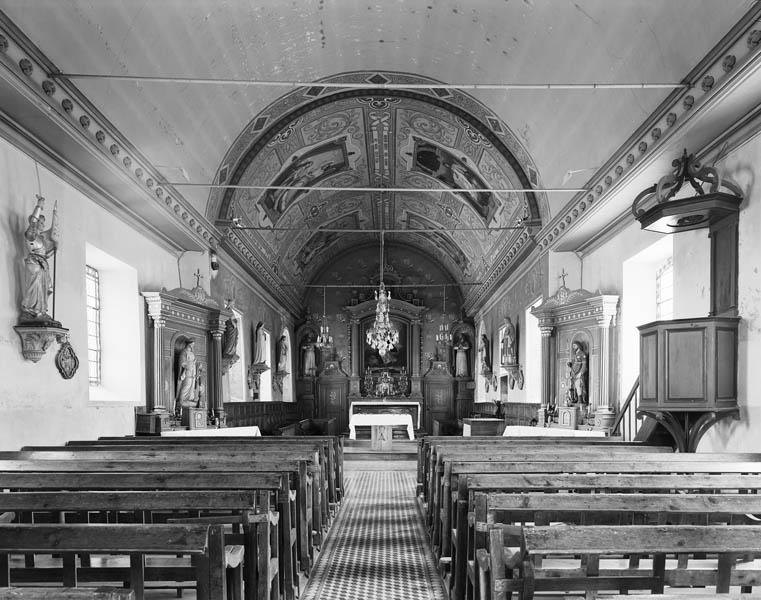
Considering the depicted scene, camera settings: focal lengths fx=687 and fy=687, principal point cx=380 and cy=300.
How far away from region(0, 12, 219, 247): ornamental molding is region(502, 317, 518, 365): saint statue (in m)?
8.81

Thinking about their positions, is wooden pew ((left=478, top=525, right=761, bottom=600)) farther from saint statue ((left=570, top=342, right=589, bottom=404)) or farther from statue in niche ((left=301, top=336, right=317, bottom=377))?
statue in niche ((left=301, top=336, right=317, bottom=377))

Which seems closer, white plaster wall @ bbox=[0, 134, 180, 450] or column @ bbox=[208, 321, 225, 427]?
white plaster wall @ bbox=[0, 134, 180, 450]

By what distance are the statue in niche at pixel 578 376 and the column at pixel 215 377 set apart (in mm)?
6290

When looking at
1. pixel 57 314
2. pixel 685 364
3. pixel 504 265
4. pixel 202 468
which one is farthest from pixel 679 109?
pixel 504 265

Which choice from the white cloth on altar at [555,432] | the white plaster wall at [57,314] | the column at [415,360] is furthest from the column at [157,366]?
the column at [415,360]

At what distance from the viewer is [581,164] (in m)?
10.4

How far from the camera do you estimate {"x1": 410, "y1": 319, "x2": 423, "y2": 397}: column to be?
946 inches

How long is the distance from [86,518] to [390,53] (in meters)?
8.84

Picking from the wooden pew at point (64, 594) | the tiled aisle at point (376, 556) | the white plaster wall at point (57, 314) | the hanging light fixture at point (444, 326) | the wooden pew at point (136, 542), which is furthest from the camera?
the hanging light fixture at point (444, 326)

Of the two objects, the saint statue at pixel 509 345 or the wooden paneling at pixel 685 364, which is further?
the saint statue at pixel 509 345

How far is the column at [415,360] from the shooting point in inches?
946

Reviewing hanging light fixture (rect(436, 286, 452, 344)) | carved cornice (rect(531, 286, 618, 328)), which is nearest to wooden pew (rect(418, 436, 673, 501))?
carved cornice (rect(531, 286, 618, 328))

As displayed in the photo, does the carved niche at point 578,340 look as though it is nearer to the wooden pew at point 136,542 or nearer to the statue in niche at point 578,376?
the statue in niche at point 578,376

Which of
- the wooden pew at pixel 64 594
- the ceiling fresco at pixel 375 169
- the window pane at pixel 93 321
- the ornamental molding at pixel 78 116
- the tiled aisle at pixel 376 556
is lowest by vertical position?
the tiled aisle at pixel 376 556
